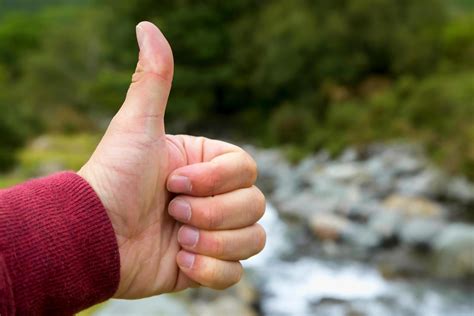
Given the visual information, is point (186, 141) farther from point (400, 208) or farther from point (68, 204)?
point (400, 208)

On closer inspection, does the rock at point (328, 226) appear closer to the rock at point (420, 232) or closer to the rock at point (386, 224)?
the rock at point (386, 224)

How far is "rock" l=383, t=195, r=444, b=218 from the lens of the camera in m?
9.13

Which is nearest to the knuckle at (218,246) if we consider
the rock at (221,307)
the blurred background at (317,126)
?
the blurred background at (317,126)

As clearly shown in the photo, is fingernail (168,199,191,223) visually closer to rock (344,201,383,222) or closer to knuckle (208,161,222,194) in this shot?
knuckle (208,161,222,194)

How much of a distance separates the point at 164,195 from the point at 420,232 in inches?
287

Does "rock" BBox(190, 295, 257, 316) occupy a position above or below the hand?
above

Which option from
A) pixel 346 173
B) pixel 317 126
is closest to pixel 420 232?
pixel 346 173

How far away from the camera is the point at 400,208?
941 cm

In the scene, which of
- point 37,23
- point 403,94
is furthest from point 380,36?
point 37,23

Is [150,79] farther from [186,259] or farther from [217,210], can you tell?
[186,259]

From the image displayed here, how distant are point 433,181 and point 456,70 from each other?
7.89 meters

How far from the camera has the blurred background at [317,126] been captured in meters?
7.25

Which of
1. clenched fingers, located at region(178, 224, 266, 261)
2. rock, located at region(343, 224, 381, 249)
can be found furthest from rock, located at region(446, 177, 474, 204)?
clenched fingers, located at region(178, 224, 266, 261)

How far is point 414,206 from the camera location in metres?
9.44
